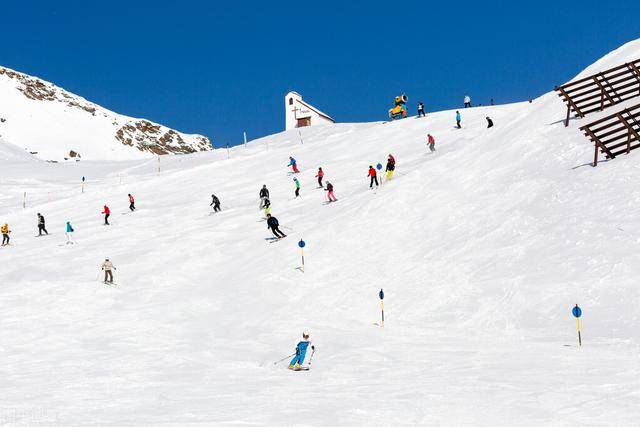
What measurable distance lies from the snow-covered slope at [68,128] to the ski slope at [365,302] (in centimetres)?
10483

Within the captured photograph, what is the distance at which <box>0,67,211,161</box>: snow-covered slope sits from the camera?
140 m


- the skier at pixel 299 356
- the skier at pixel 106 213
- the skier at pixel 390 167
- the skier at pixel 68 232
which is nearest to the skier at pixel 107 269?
the skier at pixel 68 232

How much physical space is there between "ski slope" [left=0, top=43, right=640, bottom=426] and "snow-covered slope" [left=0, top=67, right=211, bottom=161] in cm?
10483

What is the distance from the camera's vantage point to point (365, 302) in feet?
73.2

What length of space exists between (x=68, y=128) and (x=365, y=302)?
139115 mm

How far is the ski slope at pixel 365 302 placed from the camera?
1211 cm

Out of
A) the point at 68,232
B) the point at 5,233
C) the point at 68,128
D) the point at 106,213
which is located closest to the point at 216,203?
the point at 106,213

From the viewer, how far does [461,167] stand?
32000mm

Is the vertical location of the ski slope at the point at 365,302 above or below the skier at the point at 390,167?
below

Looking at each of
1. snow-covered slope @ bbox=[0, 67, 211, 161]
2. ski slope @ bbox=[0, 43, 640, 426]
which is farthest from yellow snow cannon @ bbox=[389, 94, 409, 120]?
snow-covered slope @ bbox=[0, 67, 211, 161]

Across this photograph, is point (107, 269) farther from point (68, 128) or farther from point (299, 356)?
point (68, 128)

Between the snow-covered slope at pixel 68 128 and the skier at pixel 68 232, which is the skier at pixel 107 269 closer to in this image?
the skier at pixel 68 232

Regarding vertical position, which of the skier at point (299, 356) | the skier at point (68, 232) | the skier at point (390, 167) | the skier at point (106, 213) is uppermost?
the skier at point (390, 167)

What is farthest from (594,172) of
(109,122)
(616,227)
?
(109,122)
